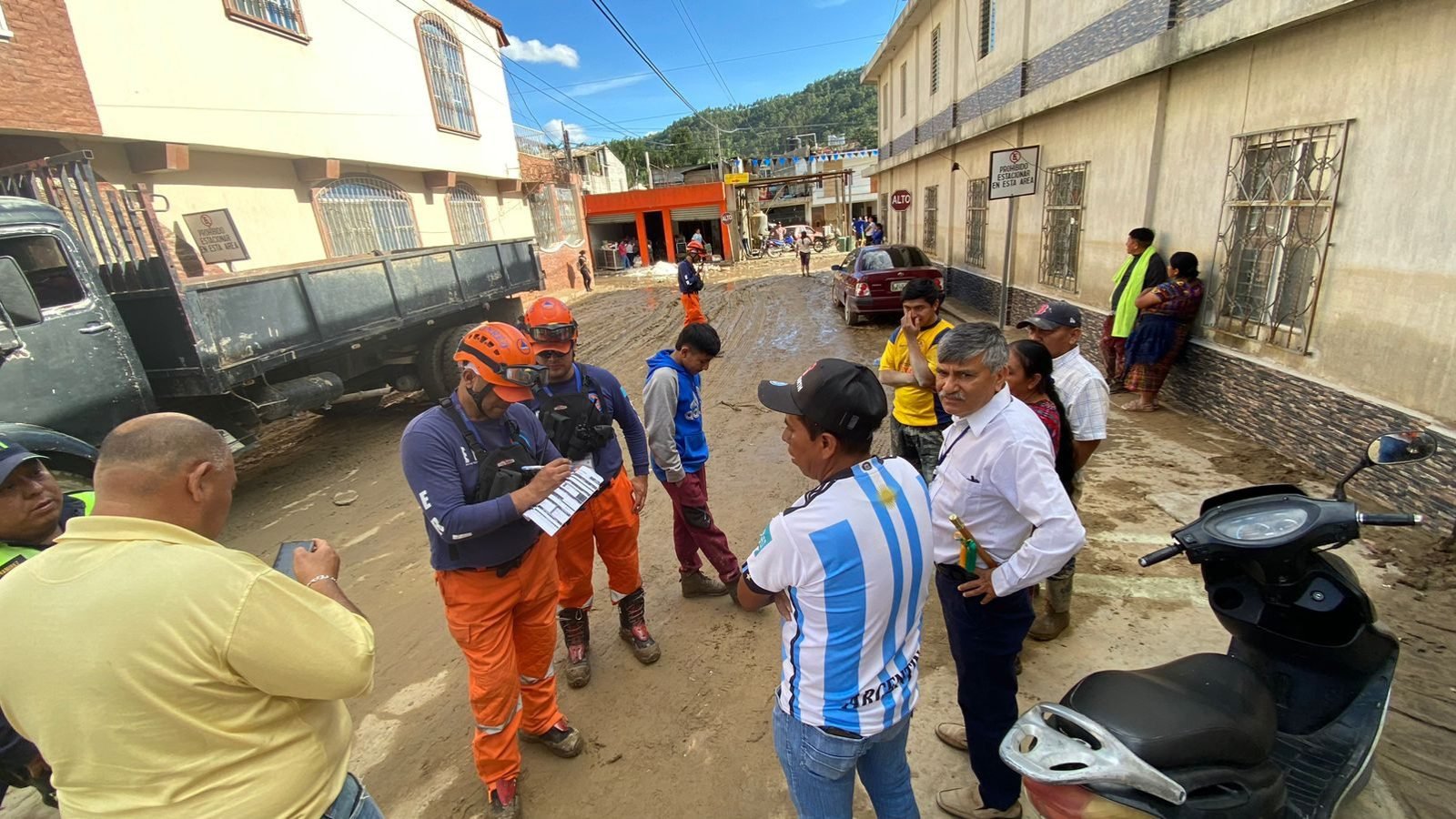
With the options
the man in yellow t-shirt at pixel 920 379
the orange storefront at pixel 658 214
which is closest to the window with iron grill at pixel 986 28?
the man in yellow t-shirt at pixel 920 379

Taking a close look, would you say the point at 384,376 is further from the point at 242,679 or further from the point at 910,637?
the point at 910,637

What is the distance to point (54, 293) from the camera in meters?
4.34

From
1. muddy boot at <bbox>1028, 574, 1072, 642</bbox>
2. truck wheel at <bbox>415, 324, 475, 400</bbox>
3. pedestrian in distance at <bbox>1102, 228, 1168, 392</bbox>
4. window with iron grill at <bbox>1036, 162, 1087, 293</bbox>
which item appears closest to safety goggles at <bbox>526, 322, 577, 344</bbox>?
muddy boot at <bbox>1028, 574, 1072, 642</bbox>

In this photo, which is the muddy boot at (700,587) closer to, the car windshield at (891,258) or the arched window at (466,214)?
the car windshield at (891,258)

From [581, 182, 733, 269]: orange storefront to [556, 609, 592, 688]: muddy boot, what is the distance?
24680mm

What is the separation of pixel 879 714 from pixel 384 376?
7.60 metres

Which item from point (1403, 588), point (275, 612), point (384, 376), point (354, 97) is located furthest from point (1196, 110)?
point (354, 97)

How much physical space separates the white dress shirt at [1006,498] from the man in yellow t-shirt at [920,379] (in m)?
1.49

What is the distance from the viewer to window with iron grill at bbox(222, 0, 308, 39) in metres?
9.38

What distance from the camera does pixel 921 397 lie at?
367cm

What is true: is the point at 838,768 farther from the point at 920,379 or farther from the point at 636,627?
the point at 920,379

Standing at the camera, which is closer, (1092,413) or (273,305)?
(1092,413)

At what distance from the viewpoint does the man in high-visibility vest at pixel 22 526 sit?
199cm

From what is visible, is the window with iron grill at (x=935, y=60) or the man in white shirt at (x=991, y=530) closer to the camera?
the man in white shirt at (x=991, y=530)
